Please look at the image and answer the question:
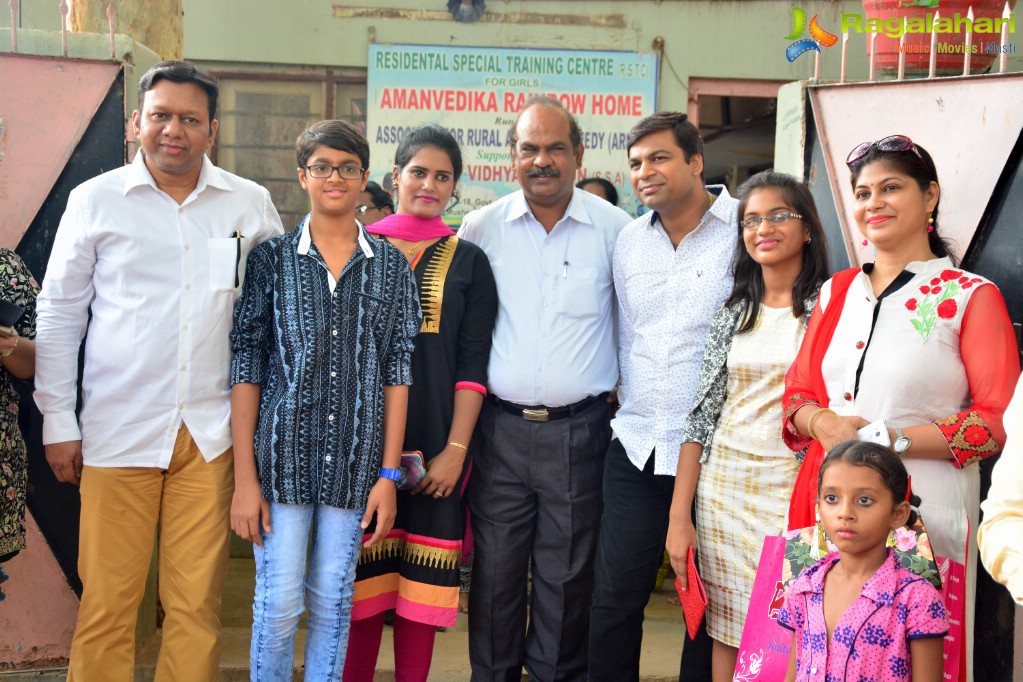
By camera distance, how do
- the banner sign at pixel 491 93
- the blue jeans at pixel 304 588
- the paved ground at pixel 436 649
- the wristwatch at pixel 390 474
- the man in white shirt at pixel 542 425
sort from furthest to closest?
the banner sign at pixel 491 93 < the paved ground at pixel 436 649 < the man in white shirt at pixel 542 425 < the wristwatch at pixel 390 474 < the blue jeans at pixel 304 588

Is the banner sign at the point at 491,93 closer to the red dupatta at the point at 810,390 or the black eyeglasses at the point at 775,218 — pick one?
the black eyeglasses at the point at 775,218

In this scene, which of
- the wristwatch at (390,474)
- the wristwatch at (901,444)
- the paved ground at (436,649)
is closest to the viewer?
the wristwatch at (901,444)

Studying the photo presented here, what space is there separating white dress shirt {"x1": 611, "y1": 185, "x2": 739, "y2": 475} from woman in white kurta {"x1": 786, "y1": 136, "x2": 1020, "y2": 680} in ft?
1.55

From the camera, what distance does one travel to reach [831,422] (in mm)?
2559

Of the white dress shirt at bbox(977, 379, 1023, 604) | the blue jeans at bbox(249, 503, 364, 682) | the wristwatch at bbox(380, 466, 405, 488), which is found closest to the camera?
the white dress shirt at bbox(977, 379, 1023, 604)

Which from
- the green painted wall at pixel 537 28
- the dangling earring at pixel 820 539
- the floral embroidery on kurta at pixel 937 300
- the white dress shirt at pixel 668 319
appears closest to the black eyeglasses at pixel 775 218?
the white dress shirt at pixel 668 319

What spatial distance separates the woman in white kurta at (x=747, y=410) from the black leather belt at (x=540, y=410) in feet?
1.30

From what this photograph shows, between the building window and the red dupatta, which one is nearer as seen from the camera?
the red dupatta

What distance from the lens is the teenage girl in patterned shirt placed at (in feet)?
7.45

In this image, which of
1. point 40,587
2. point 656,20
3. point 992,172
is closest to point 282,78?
point 656,20

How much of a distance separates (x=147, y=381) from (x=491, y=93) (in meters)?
4.27

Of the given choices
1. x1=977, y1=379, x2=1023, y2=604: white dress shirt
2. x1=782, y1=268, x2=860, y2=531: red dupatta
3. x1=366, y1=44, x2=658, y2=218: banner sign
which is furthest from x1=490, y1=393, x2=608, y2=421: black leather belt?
x1=366, y1=44, x2=658, y2=218: banner sign

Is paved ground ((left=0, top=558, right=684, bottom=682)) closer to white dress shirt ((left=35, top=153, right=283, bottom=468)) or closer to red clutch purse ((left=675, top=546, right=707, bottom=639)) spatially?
red clutch purse ((left=675, top=546, right=707, bottom=639))

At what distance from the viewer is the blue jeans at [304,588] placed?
9.41ft
